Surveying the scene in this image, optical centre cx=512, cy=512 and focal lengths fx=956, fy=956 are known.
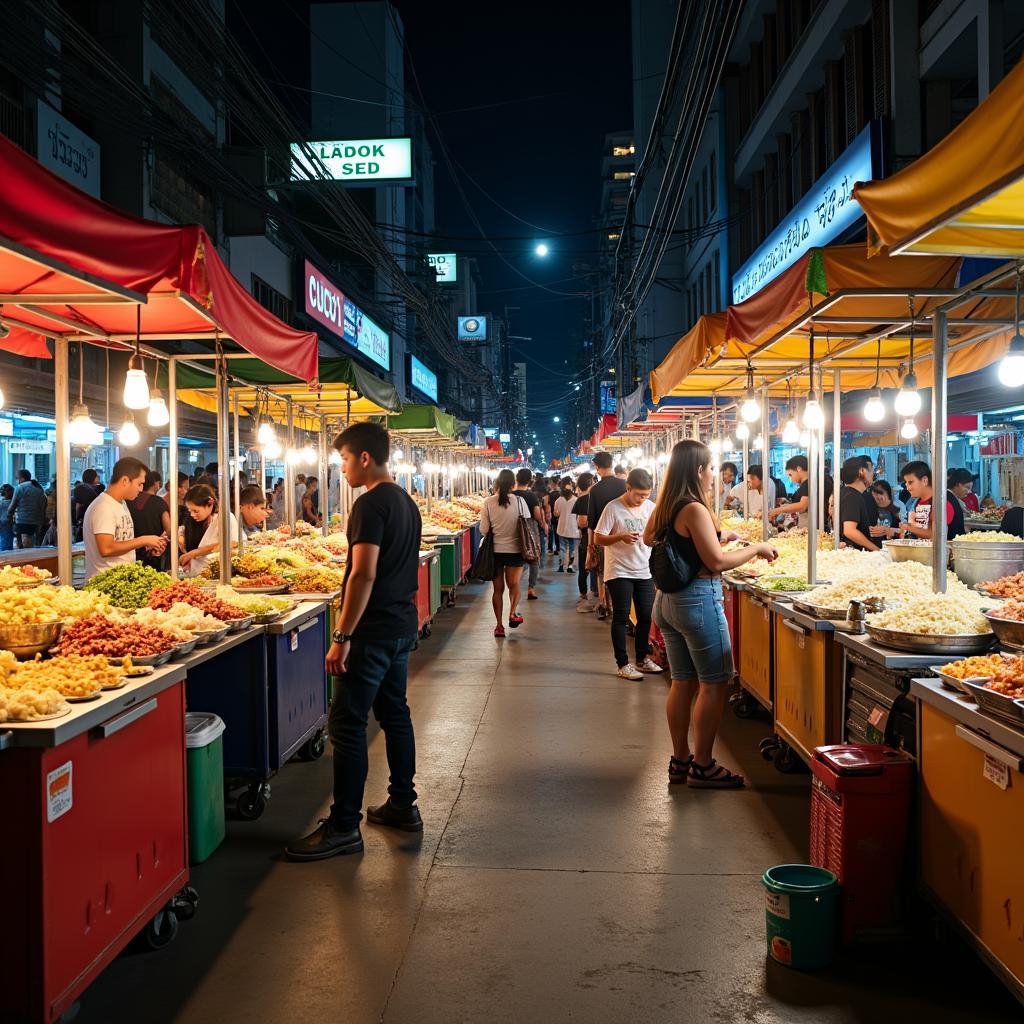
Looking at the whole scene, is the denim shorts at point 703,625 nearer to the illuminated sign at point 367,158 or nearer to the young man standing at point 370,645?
the young man standing at point 370,645

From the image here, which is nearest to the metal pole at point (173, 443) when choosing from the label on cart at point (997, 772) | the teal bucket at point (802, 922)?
the teal bucket at point (802, 922)

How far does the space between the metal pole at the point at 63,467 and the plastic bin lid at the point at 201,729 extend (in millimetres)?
1409

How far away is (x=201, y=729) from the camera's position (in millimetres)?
5395

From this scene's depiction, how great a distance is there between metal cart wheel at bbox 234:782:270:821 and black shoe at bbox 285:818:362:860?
27.7 inches

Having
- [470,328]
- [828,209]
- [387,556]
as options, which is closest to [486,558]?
[828,209]

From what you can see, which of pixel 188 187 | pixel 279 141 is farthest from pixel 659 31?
pixel 279 141

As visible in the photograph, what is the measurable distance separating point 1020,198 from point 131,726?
4462 mm

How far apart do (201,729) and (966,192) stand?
15.1ft

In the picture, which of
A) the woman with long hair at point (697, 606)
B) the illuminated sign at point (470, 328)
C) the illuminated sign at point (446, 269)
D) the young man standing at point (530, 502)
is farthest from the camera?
the illuminated sign at point (470, 328)

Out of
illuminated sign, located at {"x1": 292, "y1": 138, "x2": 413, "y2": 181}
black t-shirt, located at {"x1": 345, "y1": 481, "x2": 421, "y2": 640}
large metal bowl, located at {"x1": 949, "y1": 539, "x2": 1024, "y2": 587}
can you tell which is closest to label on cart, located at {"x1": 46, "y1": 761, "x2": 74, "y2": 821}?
black t-shirt, located at {"x1": 345, "y1": 481, "x2": 421, "y2": 640}

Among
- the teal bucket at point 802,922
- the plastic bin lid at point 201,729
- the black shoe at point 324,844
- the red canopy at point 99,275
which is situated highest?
the red canopy at point 99,275

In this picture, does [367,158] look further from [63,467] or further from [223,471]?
[63,467]

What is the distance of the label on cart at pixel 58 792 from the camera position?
3.50 meters

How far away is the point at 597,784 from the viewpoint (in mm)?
6898
